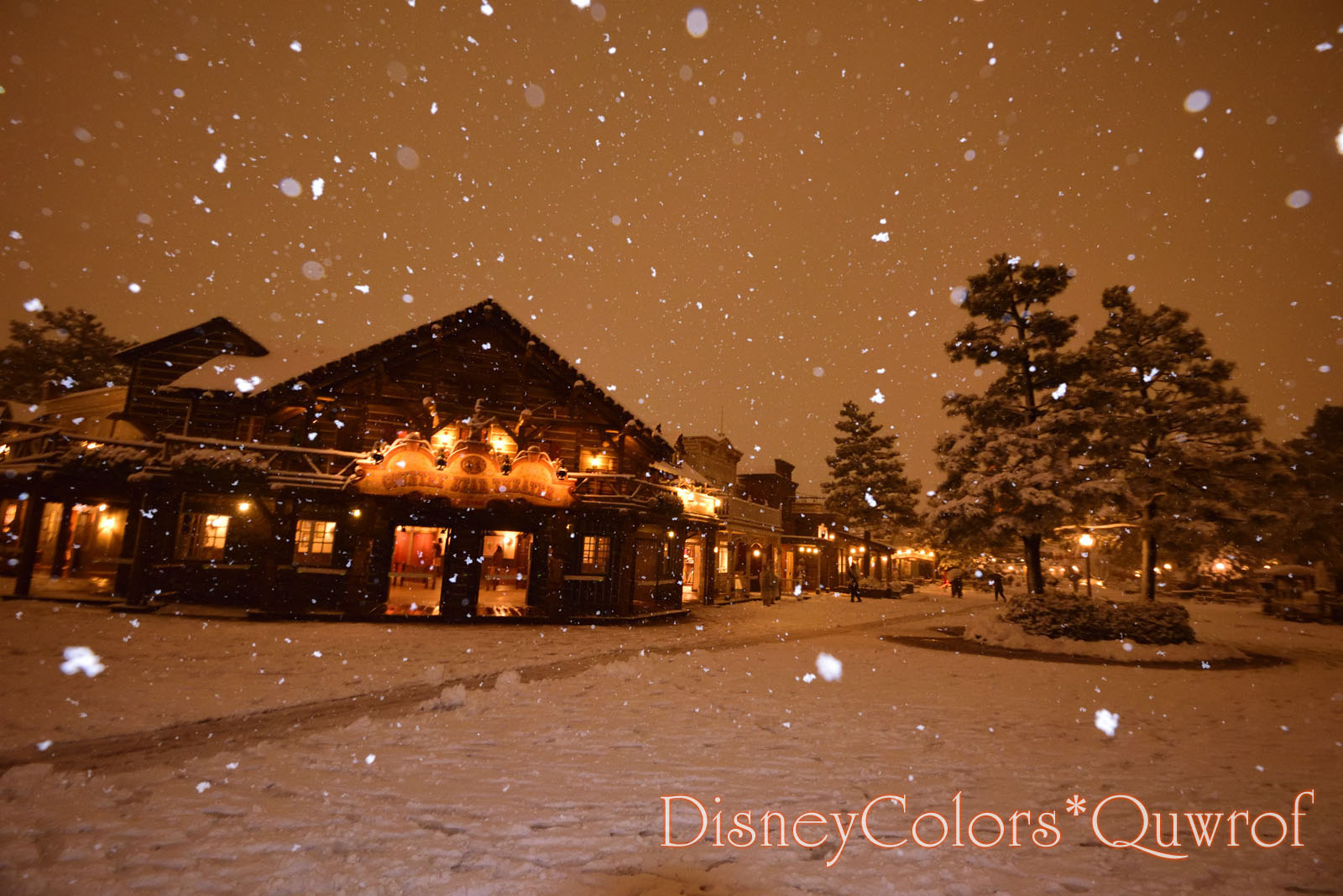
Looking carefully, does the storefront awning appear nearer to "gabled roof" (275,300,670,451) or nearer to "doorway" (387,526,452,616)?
"gabled roof" (275,300,670,451)

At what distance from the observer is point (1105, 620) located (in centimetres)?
1672

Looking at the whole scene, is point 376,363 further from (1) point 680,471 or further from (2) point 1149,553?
(2) point 1149,553

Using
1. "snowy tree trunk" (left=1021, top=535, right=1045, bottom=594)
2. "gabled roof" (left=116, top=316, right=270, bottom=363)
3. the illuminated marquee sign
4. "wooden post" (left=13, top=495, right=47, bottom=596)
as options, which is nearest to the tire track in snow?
the illuminated marquee sign

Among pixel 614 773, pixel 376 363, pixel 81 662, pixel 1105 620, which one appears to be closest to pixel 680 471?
pixel 376 363

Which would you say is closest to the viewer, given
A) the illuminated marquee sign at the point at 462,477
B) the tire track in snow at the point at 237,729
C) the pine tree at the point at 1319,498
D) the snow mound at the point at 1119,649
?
the tire track in snow at the point at 237,729

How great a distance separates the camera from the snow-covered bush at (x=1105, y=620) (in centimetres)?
1638

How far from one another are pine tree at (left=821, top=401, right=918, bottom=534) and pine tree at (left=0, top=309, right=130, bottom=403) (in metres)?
48.8

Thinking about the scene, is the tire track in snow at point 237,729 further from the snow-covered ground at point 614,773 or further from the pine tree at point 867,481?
the pine tree at point 867,481

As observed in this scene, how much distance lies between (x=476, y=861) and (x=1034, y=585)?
19.9 metres

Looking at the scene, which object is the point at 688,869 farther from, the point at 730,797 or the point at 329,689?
the point at 329,689

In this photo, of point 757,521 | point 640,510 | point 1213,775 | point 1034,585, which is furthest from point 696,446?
point 1213,775

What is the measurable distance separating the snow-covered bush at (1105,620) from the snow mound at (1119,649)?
0.70ft

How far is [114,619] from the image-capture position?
15.2 metres

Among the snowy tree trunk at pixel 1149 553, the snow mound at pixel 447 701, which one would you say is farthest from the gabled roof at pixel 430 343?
the snowy tree trunk at pixel 1149 553
